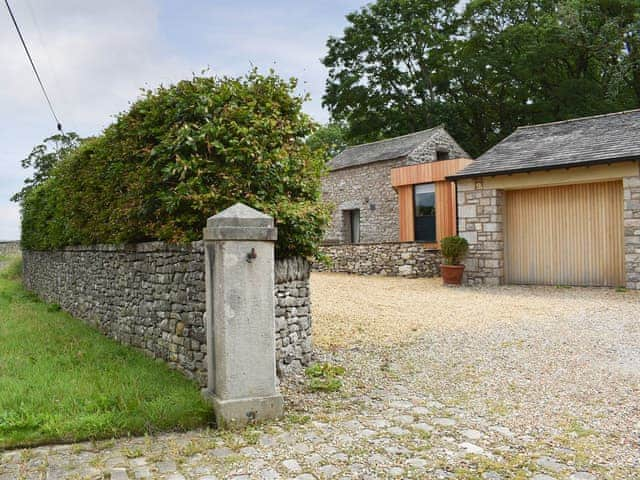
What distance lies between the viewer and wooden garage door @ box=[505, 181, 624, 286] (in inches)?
461

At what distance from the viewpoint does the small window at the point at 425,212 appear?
17438 millimetres

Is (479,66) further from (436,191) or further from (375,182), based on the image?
(436,191)

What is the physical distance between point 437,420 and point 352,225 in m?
18.9

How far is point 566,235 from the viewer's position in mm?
12312

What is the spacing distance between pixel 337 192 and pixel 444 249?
10.3 metres

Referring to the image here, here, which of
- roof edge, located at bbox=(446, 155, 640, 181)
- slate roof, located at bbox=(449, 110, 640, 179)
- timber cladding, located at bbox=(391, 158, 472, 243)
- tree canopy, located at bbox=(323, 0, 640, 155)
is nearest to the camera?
roof edge, located at bbox=(446, 155, 640, 181)

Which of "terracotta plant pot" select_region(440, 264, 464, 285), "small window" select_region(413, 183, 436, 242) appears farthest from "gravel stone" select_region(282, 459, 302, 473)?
"small window" select_region(413, 183, 436, 242)

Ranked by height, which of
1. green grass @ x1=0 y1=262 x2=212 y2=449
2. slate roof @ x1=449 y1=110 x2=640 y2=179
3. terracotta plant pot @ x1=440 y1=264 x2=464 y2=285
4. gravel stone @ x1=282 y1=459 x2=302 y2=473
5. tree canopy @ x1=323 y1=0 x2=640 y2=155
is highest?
tree canopy @ x1=323 y1=0 x2=640 y2=155

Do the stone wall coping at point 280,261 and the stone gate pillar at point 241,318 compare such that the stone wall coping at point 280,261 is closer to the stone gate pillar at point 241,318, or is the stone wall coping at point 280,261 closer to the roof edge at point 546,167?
the stone gate pillar at point 241,318

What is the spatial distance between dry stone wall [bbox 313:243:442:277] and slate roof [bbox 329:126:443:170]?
18.7ft

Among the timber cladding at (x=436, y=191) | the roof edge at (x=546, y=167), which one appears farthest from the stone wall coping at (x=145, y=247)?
the timber cladding at (x=436, y=191)

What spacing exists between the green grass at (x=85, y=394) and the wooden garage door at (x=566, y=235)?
9553 millimetres

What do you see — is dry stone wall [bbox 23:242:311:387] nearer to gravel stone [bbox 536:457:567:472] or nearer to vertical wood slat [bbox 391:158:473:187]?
gravel stone [bbox 536:457:567:472]

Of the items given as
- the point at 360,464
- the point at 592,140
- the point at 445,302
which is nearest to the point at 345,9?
the point at 592,140
